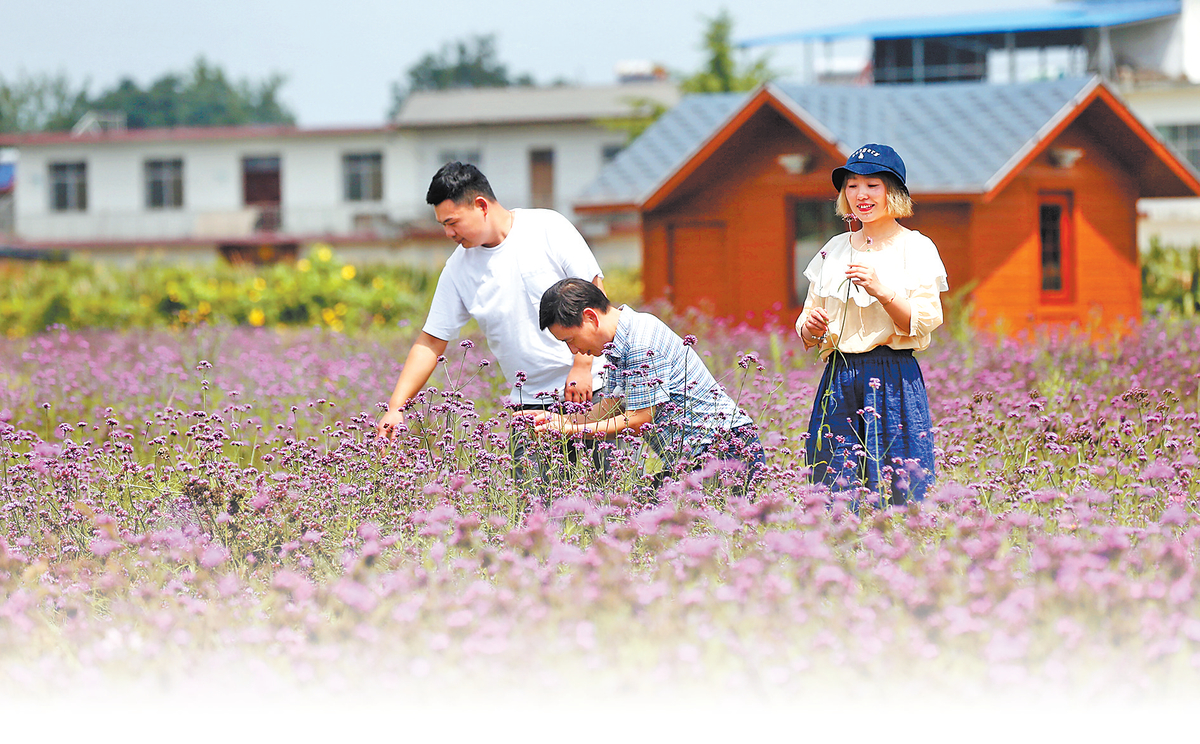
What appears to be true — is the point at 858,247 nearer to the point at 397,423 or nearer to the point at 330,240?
the point at 397,423

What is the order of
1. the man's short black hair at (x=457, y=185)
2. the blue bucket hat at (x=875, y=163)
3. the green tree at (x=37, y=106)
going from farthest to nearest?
the green tree at (x=37, y=106)
the man's short black hair at (x=457, y=185)
the blue bucket hat at (x=875, y=163)

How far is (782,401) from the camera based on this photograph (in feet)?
20.7

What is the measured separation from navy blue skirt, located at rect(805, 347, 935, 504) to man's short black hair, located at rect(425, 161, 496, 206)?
1554 mm

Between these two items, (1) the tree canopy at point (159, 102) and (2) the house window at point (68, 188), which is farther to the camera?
(1) the tree canopy at point (159, 102)

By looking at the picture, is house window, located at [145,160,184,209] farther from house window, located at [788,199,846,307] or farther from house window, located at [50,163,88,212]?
house window, located at [788,199,846,307]

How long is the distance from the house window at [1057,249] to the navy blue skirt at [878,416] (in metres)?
12.8

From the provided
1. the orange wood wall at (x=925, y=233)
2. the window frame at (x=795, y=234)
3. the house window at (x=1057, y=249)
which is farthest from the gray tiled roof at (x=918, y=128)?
the house window at (x=1057, y=249)

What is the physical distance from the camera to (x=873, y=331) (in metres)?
4.37

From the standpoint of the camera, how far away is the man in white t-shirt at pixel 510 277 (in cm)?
478

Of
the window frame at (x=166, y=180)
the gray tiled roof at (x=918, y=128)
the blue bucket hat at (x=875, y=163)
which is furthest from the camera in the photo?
the window frame at (x=166, y=180)

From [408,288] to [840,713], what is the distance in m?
21.4

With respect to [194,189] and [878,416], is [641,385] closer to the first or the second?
[878,416]

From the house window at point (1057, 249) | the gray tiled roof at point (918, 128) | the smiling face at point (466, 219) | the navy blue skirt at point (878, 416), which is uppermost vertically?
the gray tiled roof at point (918, 128)

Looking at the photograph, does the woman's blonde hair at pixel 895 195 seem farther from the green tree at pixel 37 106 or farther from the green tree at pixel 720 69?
the green tree at pixel 37 106
